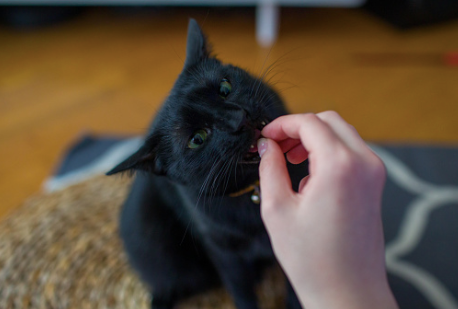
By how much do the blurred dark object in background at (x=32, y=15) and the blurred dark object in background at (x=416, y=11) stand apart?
193 centimetres

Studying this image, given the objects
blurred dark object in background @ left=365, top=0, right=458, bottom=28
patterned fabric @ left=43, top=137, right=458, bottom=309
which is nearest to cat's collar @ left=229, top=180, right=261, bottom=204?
patterned fabric @ left=43, top=137, right=458, bottom=309

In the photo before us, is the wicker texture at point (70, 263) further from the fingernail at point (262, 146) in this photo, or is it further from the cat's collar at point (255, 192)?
the fingernail at point (262, 146)

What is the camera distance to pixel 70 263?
3.06 ft

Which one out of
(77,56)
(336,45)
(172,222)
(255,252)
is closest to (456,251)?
(255,252)

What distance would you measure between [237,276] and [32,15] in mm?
2233

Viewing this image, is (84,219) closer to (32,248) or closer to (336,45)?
(32,248)

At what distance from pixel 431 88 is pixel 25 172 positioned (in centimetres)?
179

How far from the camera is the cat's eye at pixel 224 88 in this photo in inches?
24.7

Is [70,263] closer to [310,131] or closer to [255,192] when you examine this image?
[255,192]

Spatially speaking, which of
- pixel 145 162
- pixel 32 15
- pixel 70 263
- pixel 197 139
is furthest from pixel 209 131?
pixel 32 15

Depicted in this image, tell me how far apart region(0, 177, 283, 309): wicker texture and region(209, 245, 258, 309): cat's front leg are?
9cm

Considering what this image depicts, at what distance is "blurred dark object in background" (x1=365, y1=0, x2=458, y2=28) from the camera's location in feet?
5.93

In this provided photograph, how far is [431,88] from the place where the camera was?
63.8 inches

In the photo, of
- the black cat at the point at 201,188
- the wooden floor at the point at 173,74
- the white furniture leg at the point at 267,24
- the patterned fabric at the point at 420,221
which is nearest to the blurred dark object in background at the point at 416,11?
the wooden floor at the point at 173,74
